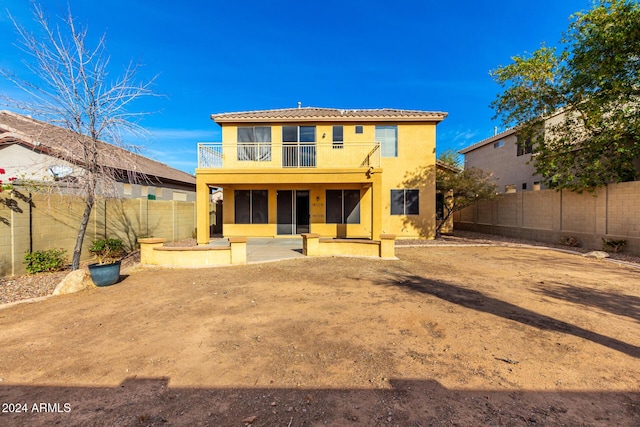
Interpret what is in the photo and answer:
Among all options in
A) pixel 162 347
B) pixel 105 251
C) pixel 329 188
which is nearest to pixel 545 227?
pixel 329 188

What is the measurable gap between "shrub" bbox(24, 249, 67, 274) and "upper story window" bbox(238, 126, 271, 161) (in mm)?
7816

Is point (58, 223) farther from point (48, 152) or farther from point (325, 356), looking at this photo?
point (325, 356)

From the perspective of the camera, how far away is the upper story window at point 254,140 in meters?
13.0

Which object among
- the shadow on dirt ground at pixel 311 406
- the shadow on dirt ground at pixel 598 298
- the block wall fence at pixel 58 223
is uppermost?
the block wall fence at pixel 58 223

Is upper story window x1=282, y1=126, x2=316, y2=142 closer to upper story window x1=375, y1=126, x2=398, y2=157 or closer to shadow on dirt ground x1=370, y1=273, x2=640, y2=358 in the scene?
upper story window x1=375, y1=126, x2=398, y2=157

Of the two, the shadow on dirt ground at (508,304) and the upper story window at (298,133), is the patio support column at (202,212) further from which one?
the shadow on dirt ground at (508,304)

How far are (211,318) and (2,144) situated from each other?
11.6 m

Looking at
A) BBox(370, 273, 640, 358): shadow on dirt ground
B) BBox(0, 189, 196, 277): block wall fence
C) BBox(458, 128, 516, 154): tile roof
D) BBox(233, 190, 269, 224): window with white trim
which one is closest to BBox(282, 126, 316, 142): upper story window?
BBox(233, 190, 269, 224): window with white trim

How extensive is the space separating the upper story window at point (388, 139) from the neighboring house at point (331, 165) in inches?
2.0

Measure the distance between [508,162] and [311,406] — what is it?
21900 mm

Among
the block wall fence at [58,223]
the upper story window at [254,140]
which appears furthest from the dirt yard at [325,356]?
the upper story window at [254,140]

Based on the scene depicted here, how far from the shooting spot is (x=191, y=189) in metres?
21.0

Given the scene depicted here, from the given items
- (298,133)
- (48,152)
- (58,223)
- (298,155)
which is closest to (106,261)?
(58,223)

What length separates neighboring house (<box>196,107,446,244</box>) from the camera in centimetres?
1314
